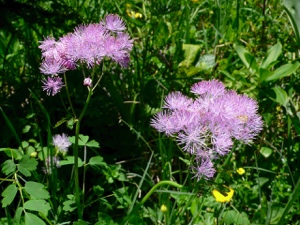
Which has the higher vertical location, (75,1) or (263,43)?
(75,1)

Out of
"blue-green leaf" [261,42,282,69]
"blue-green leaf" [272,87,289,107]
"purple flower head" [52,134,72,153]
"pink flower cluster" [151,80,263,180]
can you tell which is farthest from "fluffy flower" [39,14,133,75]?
"blue-green leaf" [261,42,282,69]

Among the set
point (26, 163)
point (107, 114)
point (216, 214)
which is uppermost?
point (26, 163)

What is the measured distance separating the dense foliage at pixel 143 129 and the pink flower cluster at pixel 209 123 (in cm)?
38

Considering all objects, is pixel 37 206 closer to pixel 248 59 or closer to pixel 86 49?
pixel 86 49

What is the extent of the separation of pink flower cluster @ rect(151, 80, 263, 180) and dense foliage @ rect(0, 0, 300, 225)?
38cm

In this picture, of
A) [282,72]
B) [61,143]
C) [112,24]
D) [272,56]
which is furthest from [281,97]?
[112,24]

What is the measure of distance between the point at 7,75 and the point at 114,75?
54 centimetres

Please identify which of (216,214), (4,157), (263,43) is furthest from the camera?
(263,43)

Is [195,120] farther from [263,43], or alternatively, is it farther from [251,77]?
[263,43]

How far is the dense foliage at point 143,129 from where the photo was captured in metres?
1.80

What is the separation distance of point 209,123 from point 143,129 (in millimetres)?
1047

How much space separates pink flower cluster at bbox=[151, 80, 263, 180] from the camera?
3.93 feet

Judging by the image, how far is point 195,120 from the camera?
3.98 ft

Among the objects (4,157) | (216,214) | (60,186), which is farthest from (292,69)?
(4,157)
